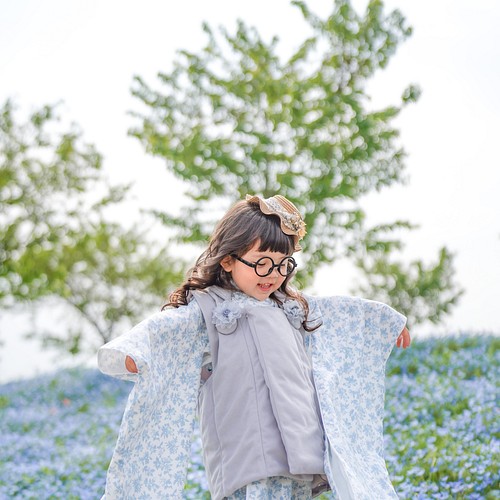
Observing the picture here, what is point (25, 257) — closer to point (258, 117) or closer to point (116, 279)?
point (116, 279)

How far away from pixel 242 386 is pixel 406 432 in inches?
144

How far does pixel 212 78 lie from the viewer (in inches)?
501

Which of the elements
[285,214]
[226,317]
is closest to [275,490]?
[226,317]

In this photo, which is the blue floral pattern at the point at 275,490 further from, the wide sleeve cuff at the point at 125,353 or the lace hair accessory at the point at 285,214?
the lace hair accessory at the point at 285,214

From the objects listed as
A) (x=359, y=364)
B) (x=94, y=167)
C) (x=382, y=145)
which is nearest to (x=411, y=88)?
(x=382, y=145)

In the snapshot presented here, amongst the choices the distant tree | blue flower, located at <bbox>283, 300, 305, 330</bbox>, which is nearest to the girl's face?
blue flower, located at <bbox>283, 300, 305, 330</bbox>

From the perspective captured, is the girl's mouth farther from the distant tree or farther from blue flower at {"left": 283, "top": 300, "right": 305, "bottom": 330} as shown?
the distant tree

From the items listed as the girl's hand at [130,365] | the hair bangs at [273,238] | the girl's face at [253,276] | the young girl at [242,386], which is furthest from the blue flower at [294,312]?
the girl's hand at [130,365]

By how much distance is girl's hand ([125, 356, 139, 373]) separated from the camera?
3502mm

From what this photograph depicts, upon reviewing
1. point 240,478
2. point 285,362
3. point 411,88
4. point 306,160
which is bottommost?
point 240,478

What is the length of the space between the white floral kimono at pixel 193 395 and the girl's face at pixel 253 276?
27 centimetres

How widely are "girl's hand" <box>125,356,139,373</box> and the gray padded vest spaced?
1.53 feet

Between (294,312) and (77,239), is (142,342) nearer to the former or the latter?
(294,312)

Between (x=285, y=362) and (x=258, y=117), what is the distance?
917 centimetres
